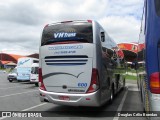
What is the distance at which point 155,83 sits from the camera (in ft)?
22.1

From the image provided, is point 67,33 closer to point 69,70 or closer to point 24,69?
point 69,70

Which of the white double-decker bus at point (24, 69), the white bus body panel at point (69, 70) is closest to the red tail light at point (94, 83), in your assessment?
the white bus body panel at point (69, 70)

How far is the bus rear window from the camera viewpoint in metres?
10.0

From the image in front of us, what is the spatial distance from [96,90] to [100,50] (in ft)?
4.67

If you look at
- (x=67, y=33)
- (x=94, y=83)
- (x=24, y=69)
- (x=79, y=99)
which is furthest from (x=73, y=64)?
(x=24, y=69)

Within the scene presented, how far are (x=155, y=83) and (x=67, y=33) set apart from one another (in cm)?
446

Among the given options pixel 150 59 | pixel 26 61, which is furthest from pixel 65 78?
pixel 26 61

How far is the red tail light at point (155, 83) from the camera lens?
6.69m

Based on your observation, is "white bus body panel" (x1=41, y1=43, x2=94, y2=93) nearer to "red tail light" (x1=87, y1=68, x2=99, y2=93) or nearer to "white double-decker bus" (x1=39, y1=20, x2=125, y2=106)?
"white double-decker bus" (x1=39, y1=20, x2=125, y2=106)

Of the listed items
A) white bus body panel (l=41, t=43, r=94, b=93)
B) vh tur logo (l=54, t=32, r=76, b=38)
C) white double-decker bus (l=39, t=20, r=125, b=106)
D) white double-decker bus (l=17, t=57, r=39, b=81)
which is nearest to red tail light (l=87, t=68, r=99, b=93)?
white double-decker bus (l=39, t=20, r=125, b=106)

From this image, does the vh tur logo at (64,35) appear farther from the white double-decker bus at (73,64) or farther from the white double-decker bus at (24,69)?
the white double-decker bus at (24,69)

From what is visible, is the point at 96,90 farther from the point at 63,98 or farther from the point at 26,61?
the point at 26,61

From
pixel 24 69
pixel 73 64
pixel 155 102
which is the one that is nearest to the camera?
pixel 155 102

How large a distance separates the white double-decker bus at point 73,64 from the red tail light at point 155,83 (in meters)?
3.22
